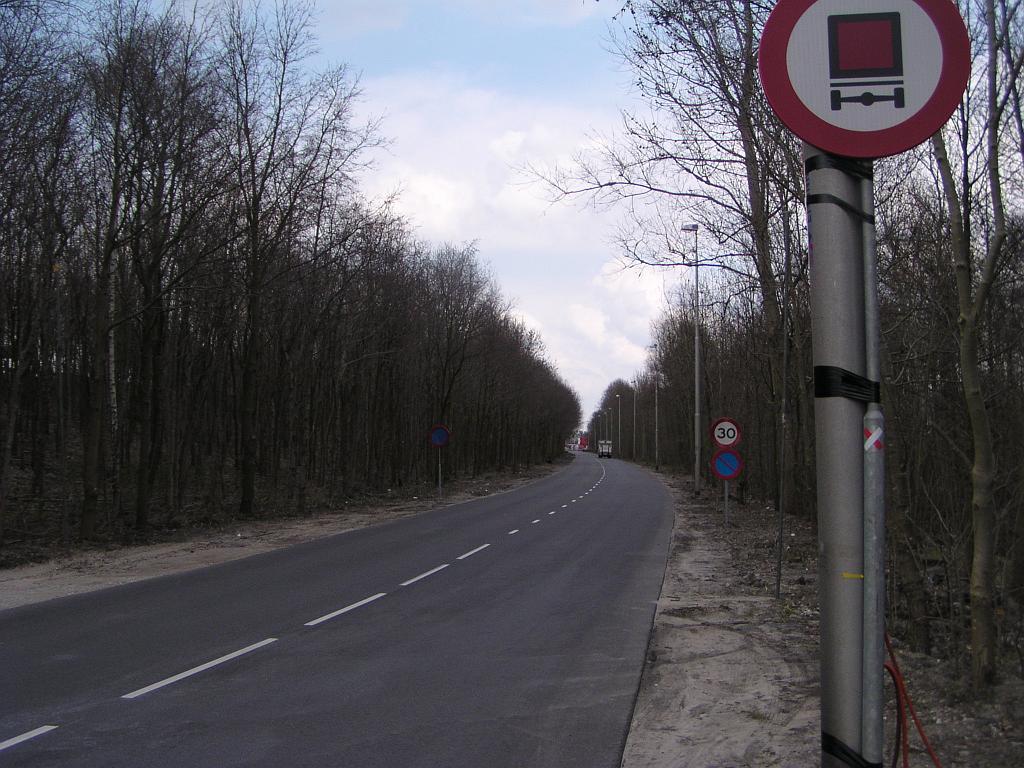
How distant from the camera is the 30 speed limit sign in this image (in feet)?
61.3

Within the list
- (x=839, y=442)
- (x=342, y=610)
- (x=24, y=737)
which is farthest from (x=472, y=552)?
(x=839, y=442)

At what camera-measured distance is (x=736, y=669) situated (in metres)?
7.75

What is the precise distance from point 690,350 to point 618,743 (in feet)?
142

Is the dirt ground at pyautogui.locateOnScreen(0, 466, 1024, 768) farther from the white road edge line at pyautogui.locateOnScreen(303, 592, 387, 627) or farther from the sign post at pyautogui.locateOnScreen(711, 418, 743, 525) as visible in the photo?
the white road edge line at pyautogui.locateOnScreen(303, 592, 387, 627)

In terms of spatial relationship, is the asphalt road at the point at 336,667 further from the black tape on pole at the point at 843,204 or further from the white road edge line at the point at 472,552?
the black tape on pole at the point at 843,204

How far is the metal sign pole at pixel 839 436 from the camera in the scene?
7.73 feet

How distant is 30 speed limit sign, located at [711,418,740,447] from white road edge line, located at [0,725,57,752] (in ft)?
49.5

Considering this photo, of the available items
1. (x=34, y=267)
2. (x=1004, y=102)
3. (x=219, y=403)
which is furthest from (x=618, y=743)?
(x=219, y=403)

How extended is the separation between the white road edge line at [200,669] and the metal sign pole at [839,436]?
6.09m

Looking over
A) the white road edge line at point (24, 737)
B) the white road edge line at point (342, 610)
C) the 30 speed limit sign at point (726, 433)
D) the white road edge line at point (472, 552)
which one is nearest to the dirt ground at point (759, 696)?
the white road edge line at point (342, 610)

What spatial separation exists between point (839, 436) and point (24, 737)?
5.81 m

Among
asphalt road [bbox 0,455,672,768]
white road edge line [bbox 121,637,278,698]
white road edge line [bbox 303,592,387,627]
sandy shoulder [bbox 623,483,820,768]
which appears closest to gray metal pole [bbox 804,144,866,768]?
sandy shoulder [bbox 623,483,820,768]

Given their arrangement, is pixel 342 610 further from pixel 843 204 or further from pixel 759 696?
pixel 843 204

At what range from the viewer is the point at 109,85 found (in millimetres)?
19328
